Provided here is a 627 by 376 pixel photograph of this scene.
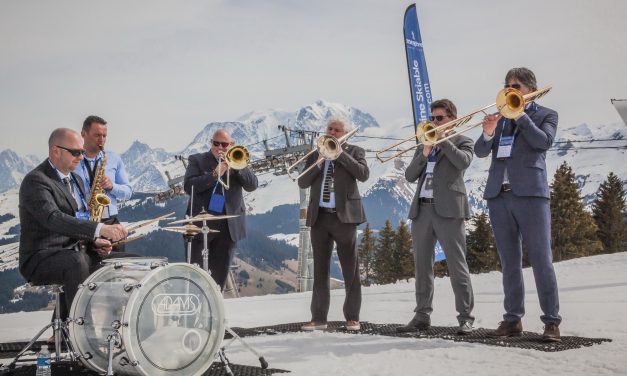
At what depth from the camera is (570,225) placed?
4016 cm

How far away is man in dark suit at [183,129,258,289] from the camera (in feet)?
19.1

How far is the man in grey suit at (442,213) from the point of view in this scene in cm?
551

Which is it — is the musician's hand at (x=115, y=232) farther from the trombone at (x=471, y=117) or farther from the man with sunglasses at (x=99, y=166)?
the trombone at (x=471, y=117)

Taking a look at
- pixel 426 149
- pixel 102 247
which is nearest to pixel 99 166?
pixel 102 247

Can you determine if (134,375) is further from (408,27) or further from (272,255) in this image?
(272,255)

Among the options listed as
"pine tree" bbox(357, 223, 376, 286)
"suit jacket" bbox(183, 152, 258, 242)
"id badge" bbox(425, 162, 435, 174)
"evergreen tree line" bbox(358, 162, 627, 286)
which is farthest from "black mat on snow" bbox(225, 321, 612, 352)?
"pine tree" bbox(357, 223, 376, 286)

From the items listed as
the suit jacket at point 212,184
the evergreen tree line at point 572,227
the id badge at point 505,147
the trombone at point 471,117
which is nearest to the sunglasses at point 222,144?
the suit jacket at point 212,184

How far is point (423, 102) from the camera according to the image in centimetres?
1443

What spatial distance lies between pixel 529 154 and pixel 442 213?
86 centimetres

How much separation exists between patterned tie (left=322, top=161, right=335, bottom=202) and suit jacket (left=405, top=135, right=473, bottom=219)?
71 cm

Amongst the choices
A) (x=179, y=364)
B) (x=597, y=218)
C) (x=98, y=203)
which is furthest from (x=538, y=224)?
(x=597, y=218)

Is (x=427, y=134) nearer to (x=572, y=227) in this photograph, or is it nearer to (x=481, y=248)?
(x=481, y=248)

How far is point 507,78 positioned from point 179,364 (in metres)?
3.16

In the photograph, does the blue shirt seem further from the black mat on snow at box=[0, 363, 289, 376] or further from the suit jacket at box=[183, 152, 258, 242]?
the black mat on snow at box=[0, 363, 289, 376]
